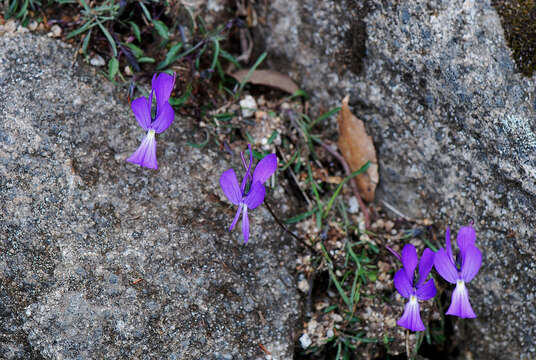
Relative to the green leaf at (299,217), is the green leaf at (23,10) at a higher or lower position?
higher

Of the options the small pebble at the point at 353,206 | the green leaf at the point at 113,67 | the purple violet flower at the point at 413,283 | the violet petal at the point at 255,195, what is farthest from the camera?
the small pebble at the point at 353,206

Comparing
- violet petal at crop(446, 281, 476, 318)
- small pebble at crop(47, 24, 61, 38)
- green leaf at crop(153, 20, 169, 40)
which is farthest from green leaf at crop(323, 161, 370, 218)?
small pebble at crop(47, 24, 61, 38)

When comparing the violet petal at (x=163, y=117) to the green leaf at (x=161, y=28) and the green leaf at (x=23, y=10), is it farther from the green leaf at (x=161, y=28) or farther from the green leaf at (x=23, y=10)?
the green leaf at (x=23, y=10)

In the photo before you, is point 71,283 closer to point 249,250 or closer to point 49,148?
point 49,148

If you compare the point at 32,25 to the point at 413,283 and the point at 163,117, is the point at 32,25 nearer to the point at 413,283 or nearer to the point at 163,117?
the point at 163,117

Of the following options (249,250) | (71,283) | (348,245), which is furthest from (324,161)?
(71,283)

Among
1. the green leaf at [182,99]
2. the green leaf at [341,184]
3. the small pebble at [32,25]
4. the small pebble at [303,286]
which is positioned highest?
the small pebble at [32,25]

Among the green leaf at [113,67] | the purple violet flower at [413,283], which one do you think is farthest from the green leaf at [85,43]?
the purple violet flower at [413,283]
